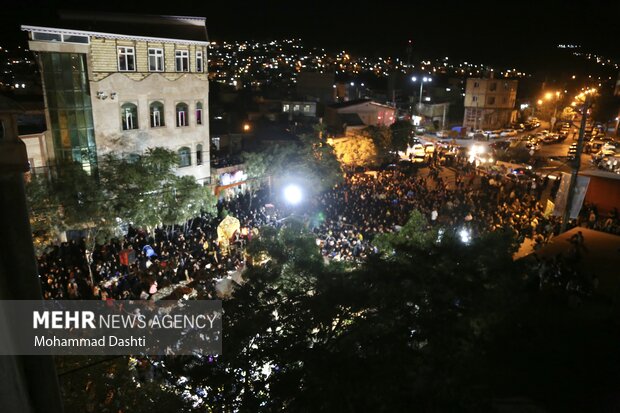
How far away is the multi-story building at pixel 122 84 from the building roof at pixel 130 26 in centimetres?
4

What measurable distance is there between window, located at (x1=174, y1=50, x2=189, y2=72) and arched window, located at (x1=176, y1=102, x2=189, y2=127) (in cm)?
186

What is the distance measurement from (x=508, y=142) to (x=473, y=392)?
4417 centimetres

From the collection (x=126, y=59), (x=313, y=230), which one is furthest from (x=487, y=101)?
(x=126, y=59)

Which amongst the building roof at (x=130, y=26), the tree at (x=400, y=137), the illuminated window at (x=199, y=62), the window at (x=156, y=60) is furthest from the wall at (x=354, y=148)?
the window at (x=156, y=60)

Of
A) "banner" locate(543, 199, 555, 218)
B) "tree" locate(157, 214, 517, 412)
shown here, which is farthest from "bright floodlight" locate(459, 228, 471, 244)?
"banner" locate(543, 199, 555, 218)

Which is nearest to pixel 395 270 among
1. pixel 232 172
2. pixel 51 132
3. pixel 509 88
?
pixel 51 132

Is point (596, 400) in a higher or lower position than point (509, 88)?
lower

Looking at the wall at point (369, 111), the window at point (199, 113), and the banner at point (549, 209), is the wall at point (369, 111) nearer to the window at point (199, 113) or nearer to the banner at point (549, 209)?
the window at point (199, 113)

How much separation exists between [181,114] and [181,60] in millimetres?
2899

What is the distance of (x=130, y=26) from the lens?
21.6 meters

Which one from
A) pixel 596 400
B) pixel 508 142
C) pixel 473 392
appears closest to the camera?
pixel 473 392

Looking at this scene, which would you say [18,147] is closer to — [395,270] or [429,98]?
[395,270]

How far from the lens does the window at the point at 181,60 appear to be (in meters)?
23.2

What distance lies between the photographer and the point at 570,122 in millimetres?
56969
